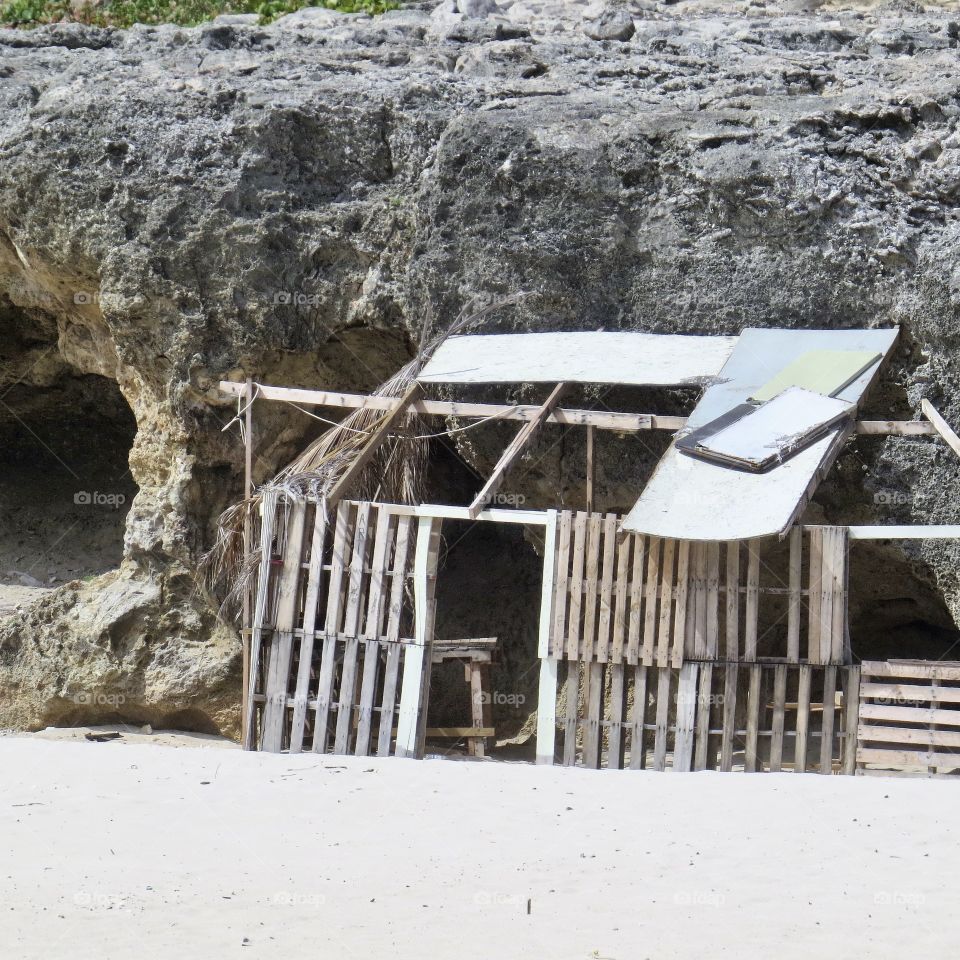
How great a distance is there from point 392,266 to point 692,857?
5.63 meters

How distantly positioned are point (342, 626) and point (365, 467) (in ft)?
3.69

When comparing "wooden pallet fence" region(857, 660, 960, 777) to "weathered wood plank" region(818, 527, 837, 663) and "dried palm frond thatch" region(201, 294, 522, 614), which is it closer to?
"weathered wood plank" region(818, 527, 837, 663)

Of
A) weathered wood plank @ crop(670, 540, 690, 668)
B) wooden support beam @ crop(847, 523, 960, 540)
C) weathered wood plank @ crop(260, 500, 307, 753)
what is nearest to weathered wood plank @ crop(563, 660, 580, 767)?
weathered wood plank @ crop(670, 540, 690, 668)

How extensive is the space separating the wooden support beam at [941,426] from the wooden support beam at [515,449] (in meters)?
2.31

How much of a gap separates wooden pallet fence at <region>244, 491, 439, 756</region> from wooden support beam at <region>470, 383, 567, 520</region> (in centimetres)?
44

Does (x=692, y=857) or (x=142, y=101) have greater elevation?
(x=142, y=101)

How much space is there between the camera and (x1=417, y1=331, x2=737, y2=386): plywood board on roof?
9.04m

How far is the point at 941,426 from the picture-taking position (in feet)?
28.2

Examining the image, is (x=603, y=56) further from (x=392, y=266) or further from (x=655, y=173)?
(x=392, y=266)

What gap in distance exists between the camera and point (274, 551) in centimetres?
916

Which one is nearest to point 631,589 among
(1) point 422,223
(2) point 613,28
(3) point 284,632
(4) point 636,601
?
(4) point 636,601

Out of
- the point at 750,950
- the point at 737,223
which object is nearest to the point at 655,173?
the point at 737,223

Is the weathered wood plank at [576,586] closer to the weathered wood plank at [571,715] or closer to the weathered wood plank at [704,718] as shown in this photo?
the weathered wood plank at [571,715]

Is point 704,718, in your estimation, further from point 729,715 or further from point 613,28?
point 613,28
